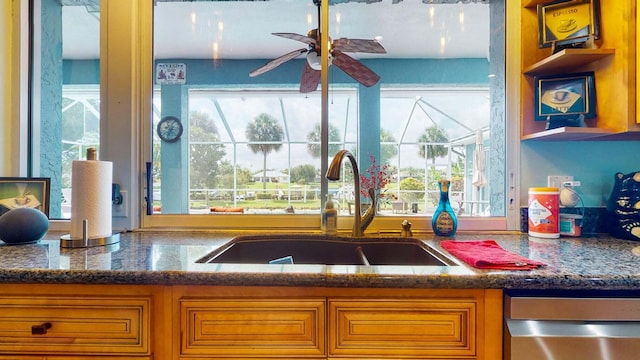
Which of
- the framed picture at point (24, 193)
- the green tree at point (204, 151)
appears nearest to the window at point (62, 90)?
the framed picture at point (24, 193)

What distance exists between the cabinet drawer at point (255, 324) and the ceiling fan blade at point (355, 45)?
1.97 meters

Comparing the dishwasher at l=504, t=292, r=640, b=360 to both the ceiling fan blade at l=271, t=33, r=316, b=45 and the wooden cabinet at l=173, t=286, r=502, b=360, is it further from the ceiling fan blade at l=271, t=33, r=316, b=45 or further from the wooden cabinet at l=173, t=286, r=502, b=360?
the ceiling fan blade at l=271, t=33, r=316, b=45

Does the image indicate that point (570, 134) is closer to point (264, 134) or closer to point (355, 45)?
point (355, 45)

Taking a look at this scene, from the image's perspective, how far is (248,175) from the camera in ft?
11.3

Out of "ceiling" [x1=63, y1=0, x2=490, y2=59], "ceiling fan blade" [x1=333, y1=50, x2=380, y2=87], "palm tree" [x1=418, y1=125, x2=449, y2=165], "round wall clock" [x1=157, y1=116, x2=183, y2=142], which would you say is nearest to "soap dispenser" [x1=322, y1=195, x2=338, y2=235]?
"round wall clock" [x1=157, y1=116, x2=183, y2=142]

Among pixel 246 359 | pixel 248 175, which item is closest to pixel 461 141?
pixel 248 175

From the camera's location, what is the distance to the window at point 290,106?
1.56m

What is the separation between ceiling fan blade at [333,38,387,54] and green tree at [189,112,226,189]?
62.5 inches

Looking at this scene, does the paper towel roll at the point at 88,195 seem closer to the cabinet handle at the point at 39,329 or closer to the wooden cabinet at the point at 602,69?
the cabinet handle at the point at 39,329

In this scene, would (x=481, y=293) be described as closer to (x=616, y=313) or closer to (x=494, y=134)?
(x=616, y=313)

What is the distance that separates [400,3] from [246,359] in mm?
2770

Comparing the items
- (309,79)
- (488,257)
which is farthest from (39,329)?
(309,79)

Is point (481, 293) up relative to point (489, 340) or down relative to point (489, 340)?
up

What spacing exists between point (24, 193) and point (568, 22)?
2.20 meters
